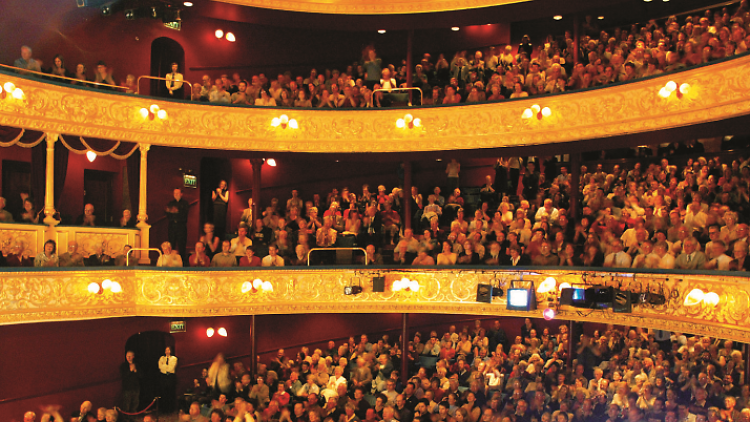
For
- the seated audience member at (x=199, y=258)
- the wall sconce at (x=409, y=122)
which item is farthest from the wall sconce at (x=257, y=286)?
the wall sconce at (x=409, y=122)

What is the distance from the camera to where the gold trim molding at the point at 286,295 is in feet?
37.4

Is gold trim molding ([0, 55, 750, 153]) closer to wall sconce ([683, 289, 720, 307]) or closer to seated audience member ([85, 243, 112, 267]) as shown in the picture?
seated audience member ([85, 243, 112, 267])

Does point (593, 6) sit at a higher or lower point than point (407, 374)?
higher

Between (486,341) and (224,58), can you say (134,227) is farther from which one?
(486,341)

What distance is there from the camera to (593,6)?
15.1m

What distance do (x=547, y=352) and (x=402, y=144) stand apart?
5.51 m

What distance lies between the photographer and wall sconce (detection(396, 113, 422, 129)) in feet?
51.7

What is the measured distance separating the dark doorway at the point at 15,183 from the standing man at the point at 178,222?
290 cm

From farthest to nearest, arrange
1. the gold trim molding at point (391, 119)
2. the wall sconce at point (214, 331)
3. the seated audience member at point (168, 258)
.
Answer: the wall sconce at point (214, 331)
the seated audience member at point (168, 258)
the gold trim molding at point (391, 119)

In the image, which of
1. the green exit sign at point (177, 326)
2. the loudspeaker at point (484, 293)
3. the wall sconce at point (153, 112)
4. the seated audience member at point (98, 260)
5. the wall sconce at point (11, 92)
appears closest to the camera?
the wall sconce at point (11, 92)

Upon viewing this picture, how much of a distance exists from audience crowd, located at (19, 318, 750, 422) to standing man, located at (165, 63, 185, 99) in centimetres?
599

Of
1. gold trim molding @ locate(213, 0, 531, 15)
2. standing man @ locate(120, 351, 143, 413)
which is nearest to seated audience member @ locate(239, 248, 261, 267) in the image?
standing man @ locate(120, 351, 143, 413)

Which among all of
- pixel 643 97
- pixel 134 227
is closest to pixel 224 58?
pixel 134 227

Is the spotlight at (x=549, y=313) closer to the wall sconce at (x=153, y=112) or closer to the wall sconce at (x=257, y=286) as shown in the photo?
the wall sconce at (x=257, y=286)
